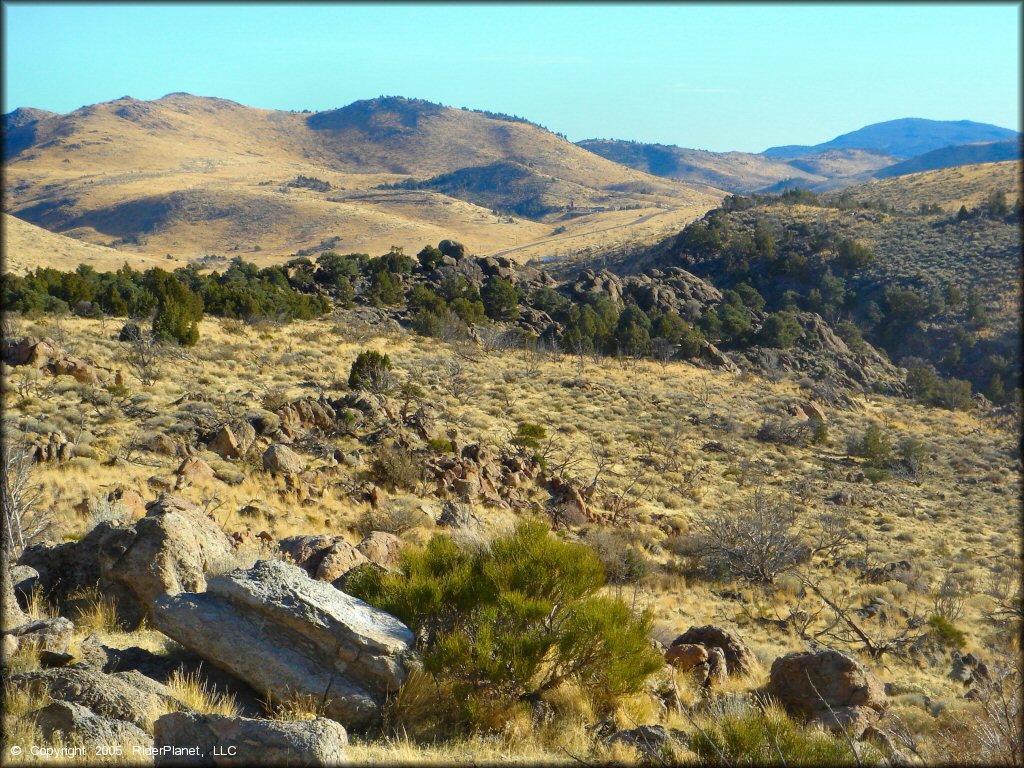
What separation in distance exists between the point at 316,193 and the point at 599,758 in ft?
437

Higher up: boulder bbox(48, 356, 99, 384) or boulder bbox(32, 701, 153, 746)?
boulder bbox(32, 701, 153, 746)

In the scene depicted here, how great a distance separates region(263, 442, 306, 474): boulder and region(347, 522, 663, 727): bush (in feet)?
26.4

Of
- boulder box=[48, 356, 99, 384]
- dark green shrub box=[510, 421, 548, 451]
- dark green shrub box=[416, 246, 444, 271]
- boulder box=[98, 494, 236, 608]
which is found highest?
dark green shrub box=[416, 246, 444, 271]

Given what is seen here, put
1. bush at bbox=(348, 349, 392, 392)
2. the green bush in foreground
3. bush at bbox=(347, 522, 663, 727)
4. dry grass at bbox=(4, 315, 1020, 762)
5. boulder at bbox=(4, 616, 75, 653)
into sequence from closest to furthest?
1. the green bush in foreground
2. boulder at bbox=(4, 616, 75, 653)
3. bush at bbox=(347, 522, 663, 727)
4. dry grass at bbox=(4, 315, 1020, 762)
5. bush at bbox=(348, 349, 392, 392)

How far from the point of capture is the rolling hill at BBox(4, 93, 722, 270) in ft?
321

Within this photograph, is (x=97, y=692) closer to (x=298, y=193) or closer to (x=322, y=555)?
(x=322, y=555)

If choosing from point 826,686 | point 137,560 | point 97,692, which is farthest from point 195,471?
point 826,686

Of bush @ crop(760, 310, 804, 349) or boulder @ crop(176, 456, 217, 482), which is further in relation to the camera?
bush @ crop(760, 310, 804, 349)

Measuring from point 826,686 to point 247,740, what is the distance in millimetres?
6226

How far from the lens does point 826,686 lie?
746 centimetres

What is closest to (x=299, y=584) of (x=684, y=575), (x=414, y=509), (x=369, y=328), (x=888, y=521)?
(x=414, y=509)

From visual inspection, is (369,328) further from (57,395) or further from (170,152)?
(170,152)

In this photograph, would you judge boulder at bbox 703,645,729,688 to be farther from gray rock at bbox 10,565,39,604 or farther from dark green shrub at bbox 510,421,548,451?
dark green shrub at bbox 510,421,548,451

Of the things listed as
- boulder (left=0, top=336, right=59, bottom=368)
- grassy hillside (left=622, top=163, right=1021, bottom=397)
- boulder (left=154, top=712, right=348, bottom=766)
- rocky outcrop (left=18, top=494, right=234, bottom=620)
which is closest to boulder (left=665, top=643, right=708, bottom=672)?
boulder (left=154, top=712, right=348, bottom=766)
